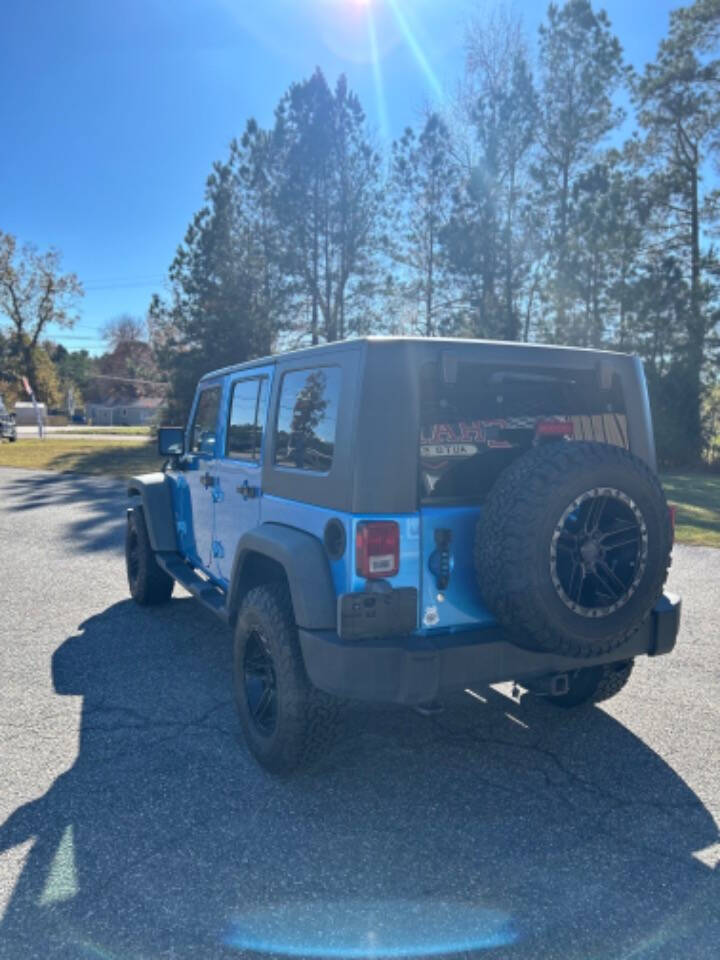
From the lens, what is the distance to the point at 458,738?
12.1 feet

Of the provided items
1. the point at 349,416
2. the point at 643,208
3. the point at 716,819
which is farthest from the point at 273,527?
the point at 643,208

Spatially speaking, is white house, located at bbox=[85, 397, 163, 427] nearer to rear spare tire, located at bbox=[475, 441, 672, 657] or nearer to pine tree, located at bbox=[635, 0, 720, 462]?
pine tree, located at bbox=[635, 0, 720, 462]

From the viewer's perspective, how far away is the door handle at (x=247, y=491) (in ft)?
12.4

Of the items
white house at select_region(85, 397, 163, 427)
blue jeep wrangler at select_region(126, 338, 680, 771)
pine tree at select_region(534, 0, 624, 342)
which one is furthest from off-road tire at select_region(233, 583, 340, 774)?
white house at select_region(85, 397, 163, 427)

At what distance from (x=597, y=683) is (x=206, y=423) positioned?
308 centimetres

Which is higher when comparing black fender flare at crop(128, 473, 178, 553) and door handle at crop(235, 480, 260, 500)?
door handle at crop(235, 480, 260, 500)

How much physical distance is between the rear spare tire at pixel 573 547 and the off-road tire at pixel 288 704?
88 centimetres

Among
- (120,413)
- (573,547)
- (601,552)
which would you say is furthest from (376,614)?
(120,413)

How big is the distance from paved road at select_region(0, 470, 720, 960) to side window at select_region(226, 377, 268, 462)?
1.50 metres

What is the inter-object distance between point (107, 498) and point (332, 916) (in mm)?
12180

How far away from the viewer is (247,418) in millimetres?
4160

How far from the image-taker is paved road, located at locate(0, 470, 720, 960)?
2311mm

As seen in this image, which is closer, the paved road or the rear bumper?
the paved road

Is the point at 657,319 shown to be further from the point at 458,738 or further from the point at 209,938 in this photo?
the point at 209,938
